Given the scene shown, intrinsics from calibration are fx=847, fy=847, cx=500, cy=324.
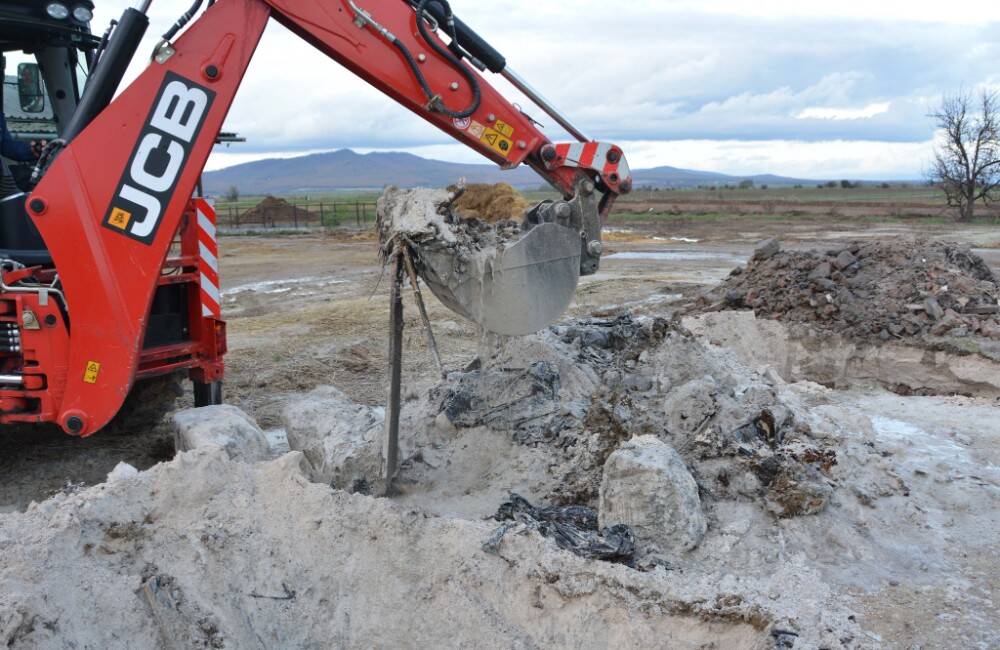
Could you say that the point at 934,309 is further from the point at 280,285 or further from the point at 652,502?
Answer: the point at 280,285

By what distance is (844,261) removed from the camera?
9766 mm

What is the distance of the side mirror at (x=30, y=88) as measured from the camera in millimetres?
5594

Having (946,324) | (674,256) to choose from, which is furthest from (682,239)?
(946,324)

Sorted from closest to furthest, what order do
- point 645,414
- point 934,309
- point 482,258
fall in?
point 482,258, point 645,414, point 934,309

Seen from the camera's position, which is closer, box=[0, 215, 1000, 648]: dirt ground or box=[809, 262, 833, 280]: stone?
box=[0, 215, 1000, 648]: dirt ground

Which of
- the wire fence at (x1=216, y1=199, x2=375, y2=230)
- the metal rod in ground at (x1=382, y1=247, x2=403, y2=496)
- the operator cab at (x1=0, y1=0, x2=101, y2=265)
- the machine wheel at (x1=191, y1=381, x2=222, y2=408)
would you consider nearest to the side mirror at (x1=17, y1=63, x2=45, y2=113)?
the operator cab at (x1=0, y1=0, x2=101, y2=265)

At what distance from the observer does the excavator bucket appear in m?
4.49

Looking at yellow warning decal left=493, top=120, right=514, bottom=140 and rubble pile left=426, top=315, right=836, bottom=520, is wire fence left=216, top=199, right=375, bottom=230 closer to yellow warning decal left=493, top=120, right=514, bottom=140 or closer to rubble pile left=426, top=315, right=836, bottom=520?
rubble pile left=426, top=315, right=836, bottom=520

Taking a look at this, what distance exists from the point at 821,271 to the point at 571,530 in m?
6.81

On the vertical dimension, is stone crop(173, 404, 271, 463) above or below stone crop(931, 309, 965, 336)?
below

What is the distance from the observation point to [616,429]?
482 centimetres

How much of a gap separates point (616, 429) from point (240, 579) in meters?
2.18

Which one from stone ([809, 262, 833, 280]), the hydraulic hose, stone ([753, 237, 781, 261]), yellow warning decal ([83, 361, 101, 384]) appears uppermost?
the hydraulic hose

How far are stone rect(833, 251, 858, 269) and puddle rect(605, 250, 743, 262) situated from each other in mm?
8289
